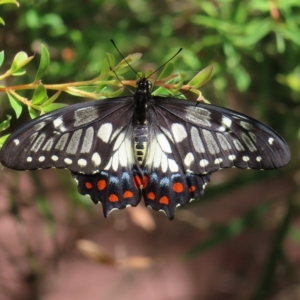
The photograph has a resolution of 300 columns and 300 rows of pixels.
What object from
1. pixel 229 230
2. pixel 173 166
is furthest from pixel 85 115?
pixel 229 230

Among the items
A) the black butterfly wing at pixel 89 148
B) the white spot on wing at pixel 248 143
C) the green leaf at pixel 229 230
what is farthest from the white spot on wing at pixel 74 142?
the green leaf at pixel 229 230

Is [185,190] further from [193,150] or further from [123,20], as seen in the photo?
[123,20]

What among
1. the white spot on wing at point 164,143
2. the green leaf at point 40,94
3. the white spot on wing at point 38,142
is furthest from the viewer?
the white spot on wing at point 164,143

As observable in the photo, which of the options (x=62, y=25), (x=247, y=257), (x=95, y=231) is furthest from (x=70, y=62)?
(x=247, y=257)

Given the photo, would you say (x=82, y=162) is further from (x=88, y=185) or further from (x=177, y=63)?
(x=177, y=63)

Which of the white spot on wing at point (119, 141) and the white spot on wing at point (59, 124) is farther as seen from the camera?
the white spot on wing at point (119, 141)

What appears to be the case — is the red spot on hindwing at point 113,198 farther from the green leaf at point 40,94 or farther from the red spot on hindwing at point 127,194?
the green leaf at point 40,94

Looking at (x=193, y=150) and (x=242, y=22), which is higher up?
(x=242, y=22)
